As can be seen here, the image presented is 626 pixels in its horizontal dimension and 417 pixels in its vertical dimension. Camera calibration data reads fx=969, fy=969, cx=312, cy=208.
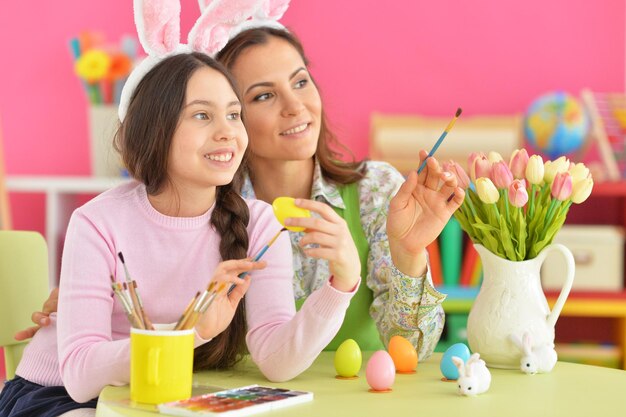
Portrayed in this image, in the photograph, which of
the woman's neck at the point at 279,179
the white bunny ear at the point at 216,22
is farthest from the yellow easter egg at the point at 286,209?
the woman's neck at the point at 279,179

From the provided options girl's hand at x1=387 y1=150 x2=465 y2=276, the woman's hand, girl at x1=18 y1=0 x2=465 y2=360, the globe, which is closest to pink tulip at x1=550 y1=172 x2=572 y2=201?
girl's hand at x1=387 y1=150 x2=465 y2=276

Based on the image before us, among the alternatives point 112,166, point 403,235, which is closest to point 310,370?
point 403,235

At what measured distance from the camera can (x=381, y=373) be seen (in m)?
1.21

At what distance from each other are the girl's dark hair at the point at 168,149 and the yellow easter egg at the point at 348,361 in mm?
180

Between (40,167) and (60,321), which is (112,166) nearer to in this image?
(40,167)

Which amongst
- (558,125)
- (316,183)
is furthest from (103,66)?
(316,183)

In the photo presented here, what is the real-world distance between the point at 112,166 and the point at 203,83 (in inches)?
78.4

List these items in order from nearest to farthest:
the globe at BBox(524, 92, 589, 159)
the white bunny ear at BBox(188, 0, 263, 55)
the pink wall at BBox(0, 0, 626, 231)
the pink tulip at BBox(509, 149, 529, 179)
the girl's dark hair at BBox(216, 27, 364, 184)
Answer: the pink tulip at BBox(509, 149, 529, 179) < the white bunny ear at BBox(188, 0, 263, 55) < the girl's dark hair at BBox(216, 27, 364, 184) < the globe at BBox(524, 92, 589, 159) < the pink wall at BBox(0, 0, 626, 231)

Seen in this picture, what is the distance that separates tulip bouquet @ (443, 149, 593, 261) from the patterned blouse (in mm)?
203

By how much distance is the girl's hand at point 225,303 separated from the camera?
120 cm

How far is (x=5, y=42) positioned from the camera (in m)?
3.70

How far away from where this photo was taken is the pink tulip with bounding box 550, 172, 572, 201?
1.35 m

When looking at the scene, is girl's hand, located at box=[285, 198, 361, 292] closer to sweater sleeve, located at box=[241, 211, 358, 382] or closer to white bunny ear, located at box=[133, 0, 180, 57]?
sweater sleeve, located at box=[241, 211, 358, 382]

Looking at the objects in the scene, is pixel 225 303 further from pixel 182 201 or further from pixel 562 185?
A: pixel 562 185
